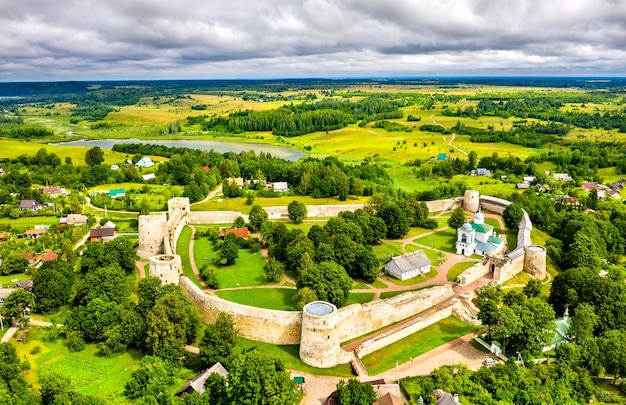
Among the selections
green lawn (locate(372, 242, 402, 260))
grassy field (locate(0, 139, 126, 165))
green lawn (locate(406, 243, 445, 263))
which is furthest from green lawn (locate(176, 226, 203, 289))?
grassy field (locate(0, 139, 126, 165))

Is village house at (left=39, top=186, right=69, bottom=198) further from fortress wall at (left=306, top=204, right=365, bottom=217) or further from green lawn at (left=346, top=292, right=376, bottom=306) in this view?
green lawn at (left=346, top=292, right=376, bottom=306)

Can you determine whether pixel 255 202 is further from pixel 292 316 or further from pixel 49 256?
pixel 292 316

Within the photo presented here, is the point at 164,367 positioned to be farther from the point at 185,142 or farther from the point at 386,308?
the point at 185,142

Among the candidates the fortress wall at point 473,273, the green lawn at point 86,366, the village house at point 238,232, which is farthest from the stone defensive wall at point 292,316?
the village house at point 238,232

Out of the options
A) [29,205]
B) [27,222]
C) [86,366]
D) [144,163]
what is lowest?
[86,366]

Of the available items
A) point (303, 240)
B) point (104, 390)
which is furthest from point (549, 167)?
point (104, 390)

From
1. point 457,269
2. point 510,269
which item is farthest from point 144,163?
point 510,269
